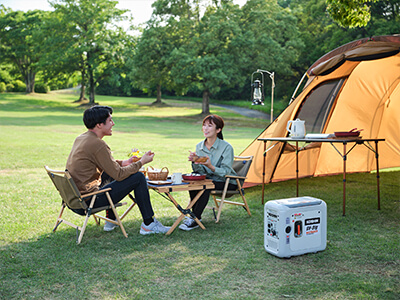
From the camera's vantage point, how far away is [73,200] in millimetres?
4293

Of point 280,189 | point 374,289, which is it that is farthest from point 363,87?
point 374,289

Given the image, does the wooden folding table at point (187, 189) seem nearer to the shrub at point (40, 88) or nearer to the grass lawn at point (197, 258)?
the grass lawn at point (197, 258)

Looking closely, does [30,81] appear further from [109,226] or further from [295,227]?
[295,227]

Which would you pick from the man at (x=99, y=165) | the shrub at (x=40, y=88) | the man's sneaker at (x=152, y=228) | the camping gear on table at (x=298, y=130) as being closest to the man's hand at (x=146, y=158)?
the man at (x=99, y=165)

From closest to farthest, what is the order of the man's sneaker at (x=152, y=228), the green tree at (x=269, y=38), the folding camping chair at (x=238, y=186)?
the man's sneaker at (x=152, y=228) < the folding camping chair at (x=238, y=186) < the green tree at (x=269, y=38)

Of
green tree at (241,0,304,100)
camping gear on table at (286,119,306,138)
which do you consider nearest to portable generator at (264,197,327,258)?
camping gear on table at (286,119,306,138)

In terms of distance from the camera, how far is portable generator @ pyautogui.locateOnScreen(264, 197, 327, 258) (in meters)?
3.89

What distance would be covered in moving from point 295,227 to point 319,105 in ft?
12.1

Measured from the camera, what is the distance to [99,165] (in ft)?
14.3

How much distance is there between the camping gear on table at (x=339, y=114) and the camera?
21.4 feet

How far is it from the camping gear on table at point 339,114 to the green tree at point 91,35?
1074 inches

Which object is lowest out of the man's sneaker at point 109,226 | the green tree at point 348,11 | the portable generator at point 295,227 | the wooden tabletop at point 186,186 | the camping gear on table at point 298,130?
the man's sneaker at point 109,226

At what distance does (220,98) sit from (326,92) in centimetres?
4072

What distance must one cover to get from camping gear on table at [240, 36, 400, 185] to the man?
2690 mm
